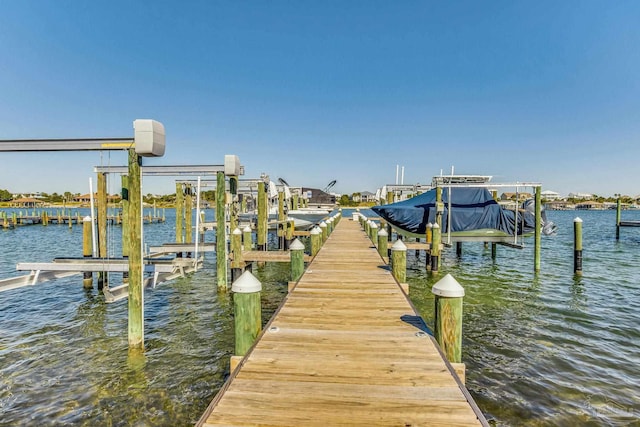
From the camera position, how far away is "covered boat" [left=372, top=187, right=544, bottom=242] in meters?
16.8

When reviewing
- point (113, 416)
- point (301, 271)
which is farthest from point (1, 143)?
point (301, 271)

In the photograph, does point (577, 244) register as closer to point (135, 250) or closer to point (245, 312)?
point (245, 312)

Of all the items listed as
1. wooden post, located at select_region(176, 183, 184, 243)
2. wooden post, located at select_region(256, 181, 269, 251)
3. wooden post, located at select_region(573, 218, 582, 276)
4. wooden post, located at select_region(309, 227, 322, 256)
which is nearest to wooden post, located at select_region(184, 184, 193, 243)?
wooden post, located at select_region(176, 183, 184, 243)

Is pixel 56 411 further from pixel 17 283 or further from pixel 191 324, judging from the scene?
pixel 17 283

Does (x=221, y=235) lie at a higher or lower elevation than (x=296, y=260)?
higher

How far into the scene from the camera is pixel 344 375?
12.2ft

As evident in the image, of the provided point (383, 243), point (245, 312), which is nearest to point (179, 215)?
point (383, 243)

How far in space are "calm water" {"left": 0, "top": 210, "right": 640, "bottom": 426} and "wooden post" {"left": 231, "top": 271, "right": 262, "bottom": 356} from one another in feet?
5.81

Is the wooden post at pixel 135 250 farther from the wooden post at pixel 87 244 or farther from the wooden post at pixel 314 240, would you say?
the wooden post at pixel 87 244

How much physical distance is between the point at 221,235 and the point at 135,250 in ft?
16.8

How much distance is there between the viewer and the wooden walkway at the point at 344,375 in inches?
119

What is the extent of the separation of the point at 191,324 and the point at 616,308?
1270cm

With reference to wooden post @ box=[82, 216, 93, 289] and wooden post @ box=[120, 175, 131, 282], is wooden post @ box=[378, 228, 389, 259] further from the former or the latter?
wooden post @ box=[82, 216, 93, 289]

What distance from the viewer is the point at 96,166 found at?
12.2m
